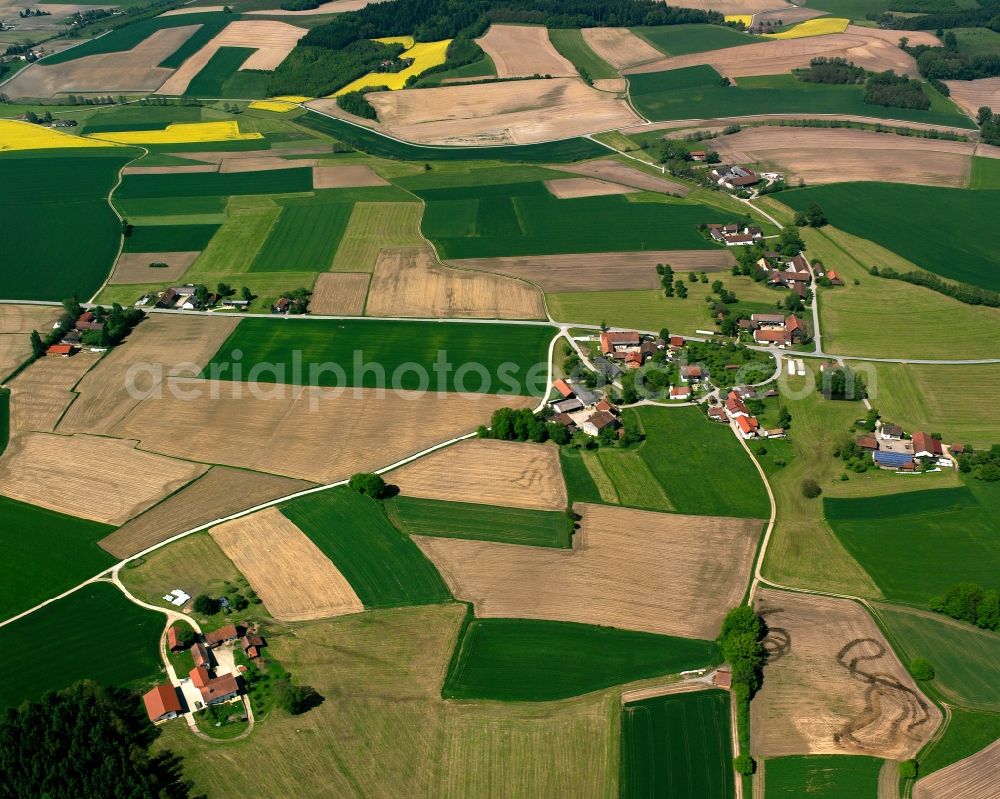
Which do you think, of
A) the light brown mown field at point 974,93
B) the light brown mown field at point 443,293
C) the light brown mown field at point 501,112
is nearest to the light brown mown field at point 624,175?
the light brown mown field at point 501,112

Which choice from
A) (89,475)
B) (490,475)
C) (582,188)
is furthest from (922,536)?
(582,188)

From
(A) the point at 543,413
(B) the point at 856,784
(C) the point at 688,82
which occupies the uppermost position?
(C) the point at 688,82

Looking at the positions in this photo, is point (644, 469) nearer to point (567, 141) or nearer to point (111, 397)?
point (111, 397)

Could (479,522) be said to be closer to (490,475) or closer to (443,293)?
(490,475)

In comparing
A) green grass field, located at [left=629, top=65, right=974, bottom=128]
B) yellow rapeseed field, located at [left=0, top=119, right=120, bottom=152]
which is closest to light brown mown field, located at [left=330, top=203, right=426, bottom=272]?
yellow rapeseed field, located at [left=0, top=119, right=120, bottom=152]

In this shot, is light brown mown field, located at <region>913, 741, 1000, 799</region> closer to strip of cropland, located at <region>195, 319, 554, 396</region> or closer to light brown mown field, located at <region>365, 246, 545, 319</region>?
strip of cropland, located at <region>195, 319, 554, 396</region>

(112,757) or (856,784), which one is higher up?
(112,757)

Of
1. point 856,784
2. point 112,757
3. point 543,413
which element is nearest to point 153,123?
point 543,413
